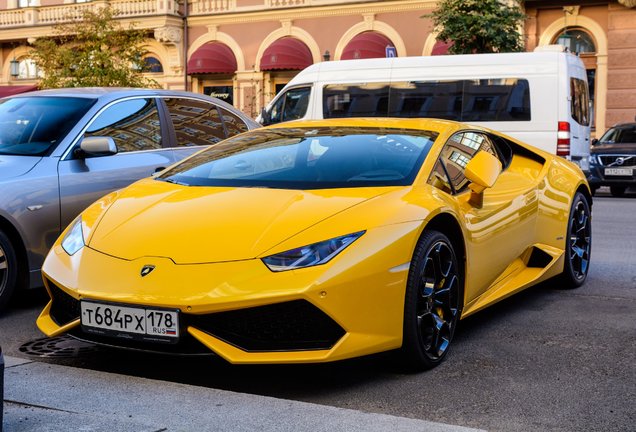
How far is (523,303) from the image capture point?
253 inches

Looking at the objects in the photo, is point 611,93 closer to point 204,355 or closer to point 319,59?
point 319,59

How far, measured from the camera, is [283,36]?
3191cm

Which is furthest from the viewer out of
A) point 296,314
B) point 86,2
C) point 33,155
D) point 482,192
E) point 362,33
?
point 86,2

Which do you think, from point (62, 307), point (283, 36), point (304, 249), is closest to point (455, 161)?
point (304, 249)

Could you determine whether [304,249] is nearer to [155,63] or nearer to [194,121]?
[194,121]

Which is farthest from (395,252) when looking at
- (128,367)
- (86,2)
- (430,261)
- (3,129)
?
(86,2)

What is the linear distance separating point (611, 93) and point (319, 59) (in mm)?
9482

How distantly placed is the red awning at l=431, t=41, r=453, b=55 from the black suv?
9182 millimetres

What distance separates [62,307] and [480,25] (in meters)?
21.2

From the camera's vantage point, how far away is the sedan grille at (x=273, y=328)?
4090 mm

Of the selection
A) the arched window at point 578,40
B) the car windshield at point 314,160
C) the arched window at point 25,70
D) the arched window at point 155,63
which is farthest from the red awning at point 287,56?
the car windshield at point 314,160

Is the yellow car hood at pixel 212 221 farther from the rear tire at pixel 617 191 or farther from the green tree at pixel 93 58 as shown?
the green tree at pixel 93 58

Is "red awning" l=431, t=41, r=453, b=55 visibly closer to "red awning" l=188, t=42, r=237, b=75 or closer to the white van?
"red awning" l=188, t=42, r=237, b=75

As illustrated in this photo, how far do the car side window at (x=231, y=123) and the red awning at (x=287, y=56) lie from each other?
22.7 metres
